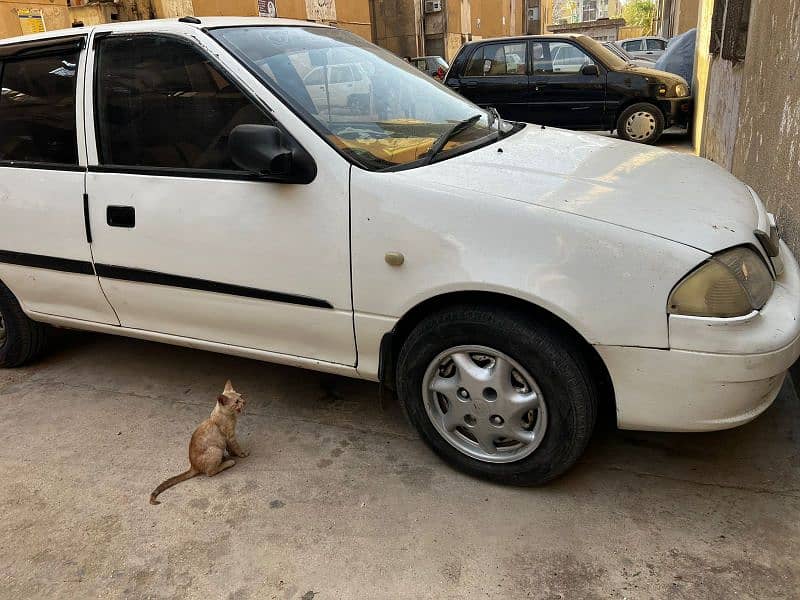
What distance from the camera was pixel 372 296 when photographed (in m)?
2.46

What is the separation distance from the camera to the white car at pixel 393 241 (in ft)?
6.88

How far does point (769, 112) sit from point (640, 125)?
569 cm

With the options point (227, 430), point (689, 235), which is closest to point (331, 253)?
point (227, 430)

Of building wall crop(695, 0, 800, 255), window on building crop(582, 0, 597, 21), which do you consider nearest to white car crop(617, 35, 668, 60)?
building wall crop(695, 0, 800, 255)

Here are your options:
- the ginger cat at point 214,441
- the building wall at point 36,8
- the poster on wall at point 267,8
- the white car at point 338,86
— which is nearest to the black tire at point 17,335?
the ginger cat at point 214,441

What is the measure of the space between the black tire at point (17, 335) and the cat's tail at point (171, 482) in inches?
61.4

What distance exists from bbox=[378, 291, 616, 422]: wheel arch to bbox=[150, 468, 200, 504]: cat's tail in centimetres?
89

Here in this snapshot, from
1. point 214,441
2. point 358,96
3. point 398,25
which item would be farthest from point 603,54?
point 398,25

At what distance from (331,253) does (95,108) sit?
1359mm

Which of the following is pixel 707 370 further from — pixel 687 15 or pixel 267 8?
pixel 267 8

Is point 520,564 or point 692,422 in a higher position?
point 692,422

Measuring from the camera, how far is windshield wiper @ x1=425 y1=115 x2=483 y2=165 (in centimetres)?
→ 258

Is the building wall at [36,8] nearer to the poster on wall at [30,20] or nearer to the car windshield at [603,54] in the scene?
the poster on wall at [30,20]

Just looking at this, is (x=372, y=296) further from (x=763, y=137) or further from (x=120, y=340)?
(x=763, y=137)
